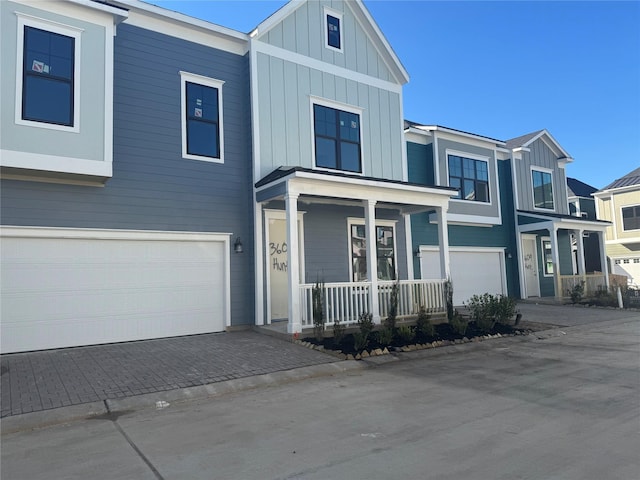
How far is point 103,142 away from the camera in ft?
27.7

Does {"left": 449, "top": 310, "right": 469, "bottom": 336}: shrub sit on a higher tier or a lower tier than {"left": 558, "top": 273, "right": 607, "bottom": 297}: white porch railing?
lower

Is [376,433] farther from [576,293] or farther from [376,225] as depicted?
[576,293]

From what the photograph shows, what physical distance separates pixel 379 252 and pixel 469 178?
578cm

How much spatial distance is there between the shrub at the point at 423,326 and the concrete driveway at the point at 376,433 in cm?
260

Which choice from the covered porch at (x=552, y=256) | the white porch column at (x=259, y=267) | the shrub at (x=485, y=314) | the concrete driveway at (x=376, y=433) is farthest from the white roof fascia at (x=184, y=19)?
the covered porch at (x=552, y=256)

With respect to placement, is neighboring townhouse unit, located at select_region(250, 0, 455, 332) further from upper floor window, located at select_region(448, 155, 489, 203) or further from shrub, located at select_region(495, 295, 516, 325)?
upper floor window, located at select_region(448, 155, 489, 203)

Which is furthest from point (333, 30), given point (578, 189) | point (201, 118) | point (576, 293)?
point (578, 189)

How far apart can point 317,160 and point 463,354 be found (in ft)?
19.6

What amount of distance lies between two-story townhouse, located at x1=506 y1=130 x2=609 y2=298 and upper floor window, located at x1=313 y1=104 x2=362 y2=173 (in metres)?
8.97

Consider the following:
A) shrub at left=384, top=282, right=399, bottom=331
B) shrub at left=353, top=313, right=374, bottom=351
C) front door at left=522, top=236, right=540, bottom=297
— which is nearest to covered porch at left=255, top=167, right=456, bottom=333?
shrub at left=384, top=282, right=399, bottom=331

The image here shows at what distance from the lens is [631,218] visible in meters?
26.4

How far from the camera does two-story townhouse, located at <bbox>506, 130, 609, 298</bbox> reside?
17.5 m

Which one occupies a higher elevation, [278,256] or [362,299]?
Result: [278,256]

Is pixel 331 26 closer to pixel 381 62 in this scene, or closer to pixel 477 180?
pixel 381 62
